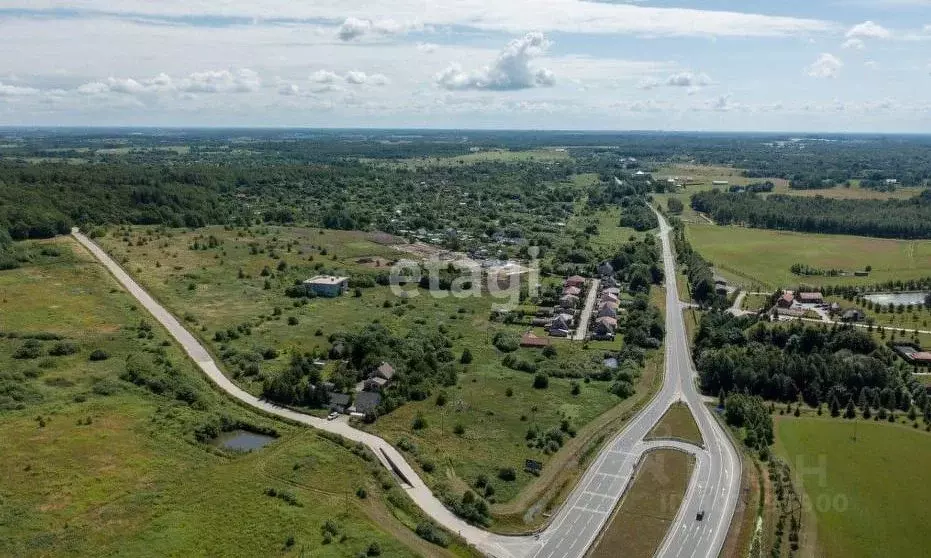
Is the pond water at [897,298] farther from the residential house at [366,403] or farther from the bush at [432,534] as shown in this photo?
the bush at [432,534]

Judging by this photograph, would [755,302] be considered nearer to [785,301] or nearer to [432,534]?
[785,301]

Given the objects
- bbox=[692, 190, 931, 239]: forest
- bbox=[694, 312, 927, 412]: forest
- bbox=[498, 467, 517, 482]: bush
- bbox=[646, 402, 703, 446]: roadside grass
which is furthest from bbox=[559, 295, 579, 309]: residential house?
bbox=[692, 190, 931, 239]: forest

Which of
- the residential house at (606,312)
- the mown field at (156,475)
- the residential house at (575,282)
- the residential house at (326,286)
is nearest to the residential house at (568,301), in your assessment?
the residential house at (606,312)

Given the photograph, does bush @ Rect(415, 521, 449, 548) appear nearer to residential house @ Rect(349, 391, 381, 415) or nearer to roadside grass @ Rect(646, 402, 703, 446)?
residential house @ Rect(349, 391, 381, 415)

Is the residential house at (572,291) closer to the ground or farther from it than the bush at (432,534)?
farther from it

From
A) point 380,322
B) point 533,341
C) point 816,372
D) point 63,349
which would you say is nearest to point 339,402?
point 380,322

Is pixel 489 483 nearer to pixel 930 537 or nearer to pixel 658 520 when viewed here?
pixel 658 520
